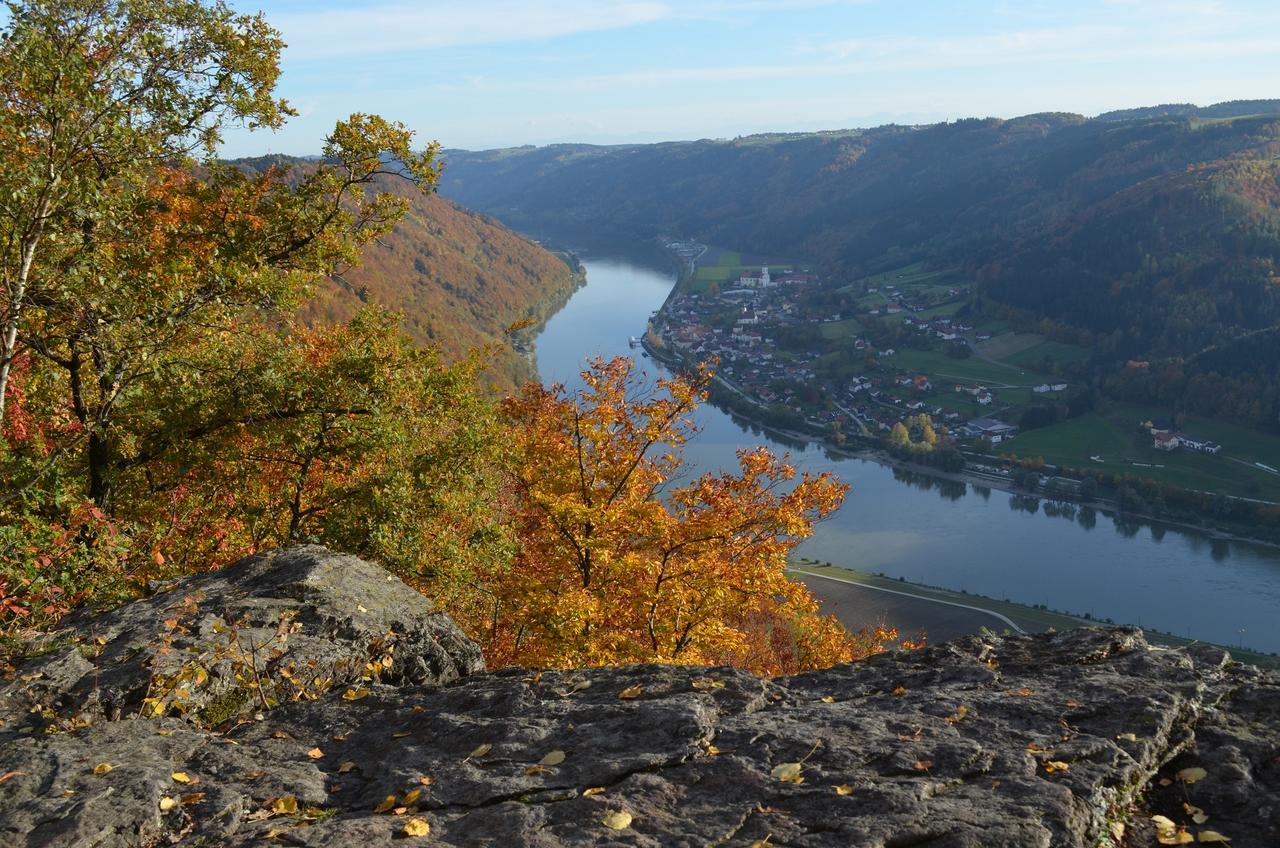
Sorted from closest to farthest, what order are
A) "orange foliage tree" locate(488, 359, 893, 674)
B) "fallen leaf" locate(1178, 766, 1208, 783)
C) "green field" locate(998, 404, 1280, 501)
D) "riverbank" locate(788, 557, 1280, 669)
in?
"fallen leaf" locate(1178, 766, 1208, 783)
"orange foliage tree" locate(488, 359, 893, 674)
"riverbank" locate(788, 557, 1280, 669)
"green field" locate(998, 404, 1280, 501)

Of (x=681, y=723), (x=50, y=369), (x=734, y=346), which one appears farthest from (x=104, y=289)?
(x=734, y=346)

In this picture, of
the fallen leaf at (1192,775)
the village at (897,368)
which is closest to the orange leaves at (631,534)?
the fallen leaf at (1192,775)

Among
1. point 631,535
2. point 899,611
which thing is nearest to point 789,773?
point 631,535

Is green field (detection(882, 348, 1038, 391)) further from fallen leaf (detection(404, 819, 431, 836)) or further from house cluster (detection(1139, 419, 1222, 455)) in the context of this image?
fallen leaf (detection(404, 819, 431, 836))

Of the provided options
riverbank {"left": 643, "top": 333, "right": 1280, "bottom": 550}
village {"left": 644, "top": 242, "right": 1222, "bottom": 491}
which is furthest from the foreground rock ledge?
riverbank {"left": 643, "top": 333, "right": 1280, "bottom": 550}

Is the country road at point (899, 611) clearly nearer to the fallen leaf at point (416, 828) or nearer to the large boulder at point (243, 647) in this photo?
the large boulder at point (243, 647)
